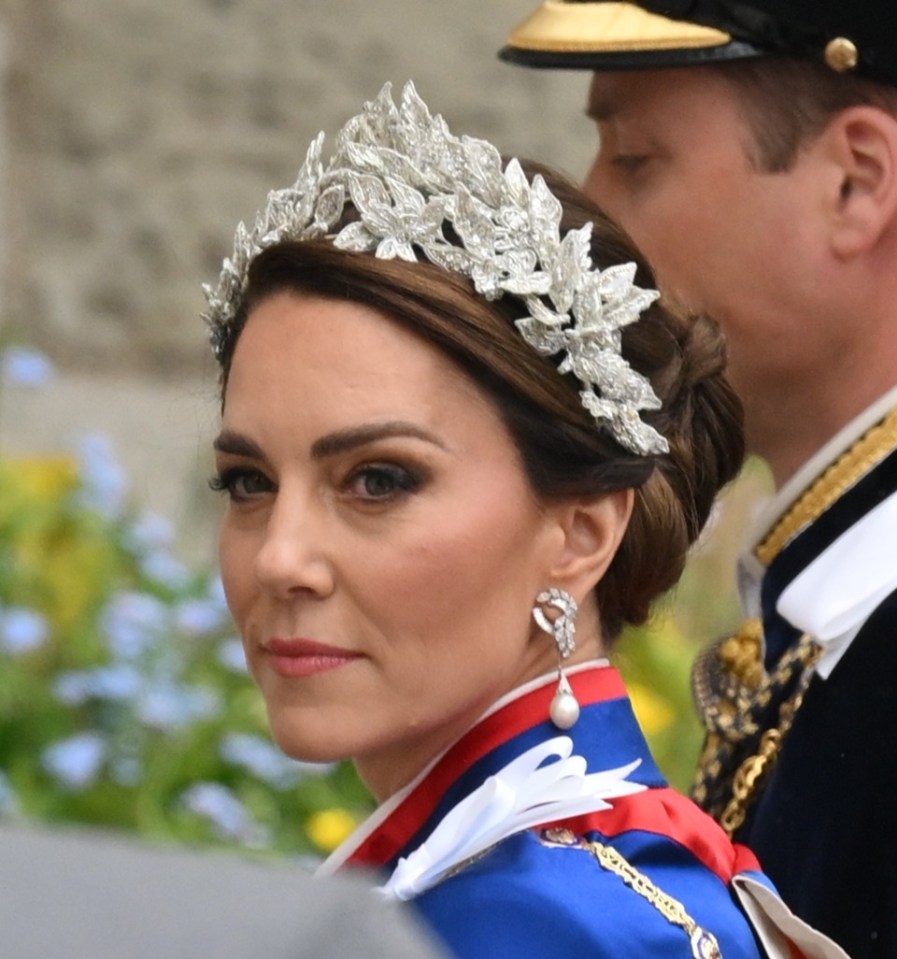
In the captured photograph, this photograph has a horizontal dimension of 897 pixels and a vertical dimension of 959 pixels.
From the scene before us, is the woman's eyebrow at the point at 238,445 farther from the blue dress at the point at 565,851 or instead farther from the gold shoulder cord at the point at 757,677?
the gold shoulder cord at the point at 757,677

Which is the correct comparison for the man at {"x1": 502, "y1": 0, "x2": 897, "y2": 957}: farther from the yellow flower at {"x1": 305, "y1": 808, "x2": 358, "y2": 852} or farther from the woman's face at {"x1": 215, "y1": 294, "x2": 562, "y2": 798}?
the yellow flower at {"x1": 305, "y1": 808, "x2": 358, "y2": 852}

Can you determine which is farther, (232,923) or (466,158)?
(466,158)

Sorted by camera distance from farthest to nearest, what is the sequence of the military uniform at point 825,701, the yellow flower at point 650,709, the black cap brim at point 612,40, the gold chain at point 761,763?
the yellow flower at point 650,709 → the black cap brim at point 612,40 → the gold chain at point 761,763 → the military uniform at point 825,701

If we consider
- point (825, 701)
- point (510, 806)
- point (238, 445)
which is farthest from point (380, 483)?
point (825, 701)

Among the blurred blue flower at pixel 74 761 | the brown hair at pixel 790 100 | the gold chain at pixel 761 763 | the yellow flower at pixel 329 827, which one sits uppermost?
the brown hair at pixel 790 100

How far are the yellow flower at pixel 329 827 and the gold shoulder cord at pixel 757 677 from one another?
910 mm

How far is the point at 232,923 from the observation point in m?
0.44

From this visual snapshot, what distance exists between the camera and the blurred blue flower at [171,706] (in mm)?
2811

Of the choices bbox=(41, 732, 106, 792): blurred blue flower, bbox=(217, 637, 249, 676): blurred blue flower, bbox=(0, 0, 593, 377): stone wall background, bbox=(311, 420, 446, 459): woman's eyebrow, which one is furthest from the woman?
bbox=(0, 0, 593, 377): stone wall background

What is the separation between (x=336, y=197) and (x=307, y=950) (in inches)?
45.4

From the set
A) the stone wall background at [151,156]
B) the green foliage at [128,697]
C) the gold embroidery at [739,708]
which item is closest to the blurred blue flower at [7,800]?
the green foliage at [128,697]

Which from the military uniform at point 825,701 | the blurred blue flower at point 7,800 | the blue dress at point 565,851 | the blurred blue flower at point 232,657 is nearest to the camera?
the blue dress at point 565,851

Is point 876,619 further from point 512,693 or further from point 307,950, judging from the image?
point 307,950

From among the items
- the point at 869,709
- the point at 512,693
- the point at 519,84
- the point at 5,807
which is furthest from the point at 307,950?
the point at 519,84
